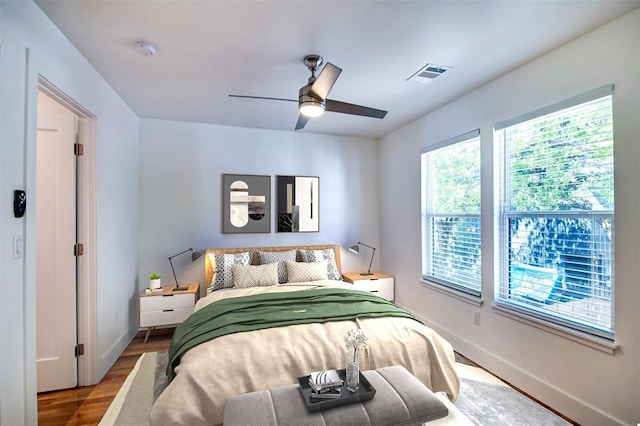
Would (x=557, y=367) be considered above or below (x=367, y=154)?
below

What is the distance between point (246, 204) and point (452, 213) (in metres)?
2.69

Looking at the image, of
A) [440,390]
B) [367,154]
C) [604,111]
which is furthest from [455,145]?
[440,390]

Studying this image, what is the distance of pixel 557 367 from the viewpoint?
226 cm

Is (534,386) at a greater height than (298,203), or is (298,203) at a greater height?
(298,203)

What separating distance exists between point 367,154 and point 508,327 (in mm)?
3110

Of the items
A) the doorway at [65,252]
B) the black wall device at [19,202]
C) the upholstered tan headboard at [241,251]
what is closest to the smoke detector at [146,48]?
the doorway at [65,252]

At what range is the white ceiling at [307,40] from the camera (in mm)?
1815

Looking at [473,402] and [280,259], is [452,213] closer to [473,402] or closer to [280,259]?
[473,402]

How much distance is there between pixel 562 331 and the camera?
2221 mm

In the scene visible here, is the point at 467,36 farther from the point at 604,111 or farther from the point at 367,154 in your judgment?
the point at 367,154

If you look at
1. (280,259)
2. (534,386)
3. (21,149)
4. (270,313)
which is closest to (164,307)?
(280,259)

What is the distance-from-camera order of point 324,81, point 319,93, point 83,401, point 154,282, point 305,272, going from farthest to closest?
point 305,272
point 154,282
point 83,401
point 319,93
point 324,81

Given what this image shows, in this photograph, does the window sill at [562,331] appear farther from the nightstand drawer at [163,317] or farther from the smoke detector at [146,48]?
the smoke detector at [146,48]

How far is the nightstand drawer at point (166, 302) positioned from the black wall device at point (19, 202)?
6.56 ft
